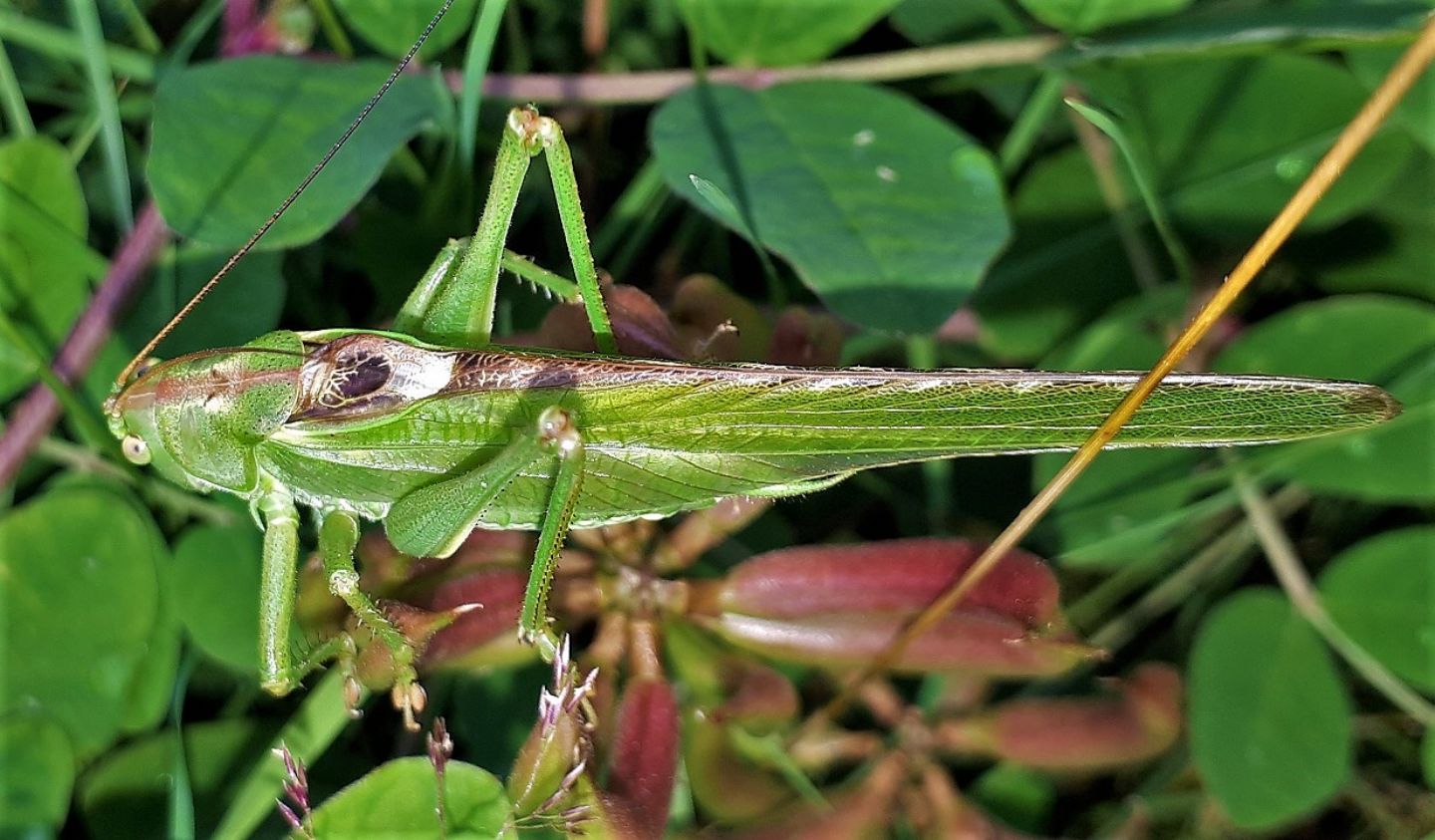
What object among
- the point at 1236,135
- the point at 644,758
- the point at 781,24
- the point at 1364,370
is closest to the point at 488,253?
the point at 781,24

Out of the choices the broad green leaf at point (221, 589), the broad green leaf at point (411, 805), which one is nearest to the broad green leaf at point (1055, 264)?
the broad green leaf at point (411, 805)

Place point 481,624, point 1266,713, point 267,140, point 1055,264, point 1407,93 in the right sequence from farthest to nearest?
point 1055,264
point 1407,93
point 1266,713
point 267,140
point 481,624

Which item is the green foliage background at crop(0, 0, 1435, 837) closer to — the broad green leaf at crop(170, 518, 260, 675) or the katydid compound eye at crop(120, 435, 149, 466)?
the broad green leaf at crop(170, 518, 260, 675)

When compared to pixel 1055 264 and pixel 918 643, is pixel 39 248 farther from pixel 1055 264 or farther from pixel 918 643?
pixel 1055 264

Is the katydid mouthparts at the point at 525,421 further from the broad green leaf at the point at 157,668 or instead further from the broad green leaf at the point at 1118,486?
the broad green leaf at the point at 1118,486

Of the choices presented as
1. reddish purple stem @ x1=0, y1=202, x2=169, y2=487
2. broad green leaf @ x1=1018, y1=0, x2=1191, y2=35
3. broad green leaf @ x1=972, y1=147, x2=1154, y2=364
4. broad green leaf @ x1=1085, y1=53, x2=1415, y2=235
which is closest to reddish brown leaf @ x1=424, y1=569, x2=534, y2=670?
reddish purple stem @ x1=0, y1=202, x2=169, y2=487

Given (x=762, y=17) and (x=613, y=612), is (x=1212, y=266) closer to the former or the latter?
(x=762, y=17)
